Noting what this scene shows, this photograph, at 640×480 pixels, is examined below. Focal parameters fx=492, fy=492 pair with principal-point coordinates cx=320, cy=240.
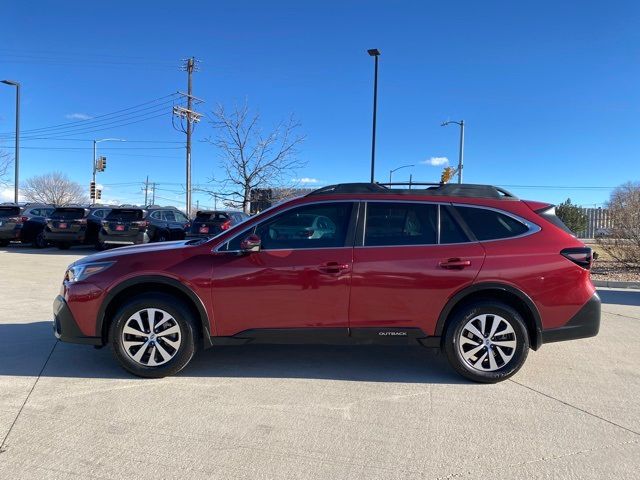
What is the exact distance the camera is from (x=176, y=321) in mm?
4328

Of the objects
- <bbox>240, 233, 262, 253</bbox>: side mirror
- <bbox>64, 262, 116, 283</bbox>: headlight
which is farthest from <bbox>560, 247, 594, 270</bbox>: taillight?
<bbox>64, 262, 116, 283</bbox>: headlight

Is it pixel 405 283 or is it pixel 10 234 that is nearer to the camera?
pixel 405 283

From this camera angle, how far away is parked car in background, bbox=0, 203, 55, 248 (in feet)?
60.5

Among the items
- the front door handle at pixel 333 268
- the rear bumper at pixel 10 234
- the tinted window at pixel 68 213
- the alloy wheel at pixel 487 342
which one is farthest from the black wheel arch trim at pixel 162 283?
the rear bumper at pixel 10 234

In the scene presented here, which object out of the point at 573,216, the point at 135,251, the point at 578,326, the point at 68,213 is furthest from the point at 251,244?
the point at 573,216

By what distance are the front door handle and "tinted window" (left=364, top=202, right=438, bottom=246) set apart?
304mm

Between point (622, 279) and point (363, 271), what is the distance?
393 inches

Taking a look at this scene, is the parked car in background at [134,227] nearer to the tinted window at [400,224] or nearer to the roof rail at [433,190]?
the roof rail at [433,190]

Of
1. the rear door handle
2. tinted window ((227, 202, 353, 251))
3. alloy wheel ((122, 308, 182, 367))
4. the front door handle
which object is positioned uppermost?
tinted window ((227, 202, 353, 251))

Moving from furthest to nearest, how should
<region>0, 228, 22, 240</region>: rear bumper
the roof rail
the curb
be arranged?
<region>0, 228, 22, 240</region>: rear bumper → the curb → the roof rail

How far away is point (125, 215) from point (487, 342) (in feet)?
49.0

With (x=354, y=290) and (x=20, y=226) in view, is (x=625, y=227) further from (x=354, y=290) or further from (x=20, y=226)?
(x=20, y=226)

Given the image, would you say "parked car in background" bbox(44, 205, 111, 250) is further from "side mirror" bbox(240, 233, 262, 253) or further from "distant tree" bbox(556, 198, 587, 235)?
"distant tree" bbox(556, 198, 587, 235)

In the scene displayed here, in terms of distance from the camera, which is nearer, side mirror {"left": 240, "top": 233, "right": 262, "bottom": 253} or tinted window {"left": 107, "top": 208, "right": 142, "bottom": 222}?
side mirror {"left": 240, "top": 233, "right": 262, "bottom": 253}
